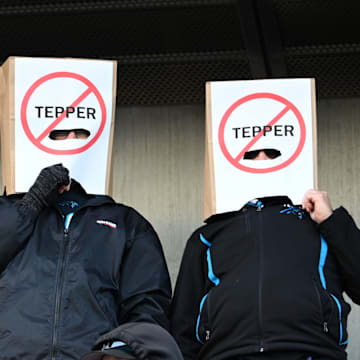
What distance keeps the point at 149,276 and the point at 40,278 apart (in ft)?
0.88

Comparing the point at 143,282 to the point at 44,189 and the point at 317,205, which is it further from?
the point at 317,205

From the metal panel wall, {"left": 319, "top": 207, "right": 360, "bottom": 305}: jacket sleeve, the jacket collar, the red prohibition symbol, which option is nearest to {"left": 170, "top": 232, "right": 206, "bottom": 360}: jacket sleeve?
the jacket collar

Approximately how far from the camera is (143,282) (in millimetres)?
1955

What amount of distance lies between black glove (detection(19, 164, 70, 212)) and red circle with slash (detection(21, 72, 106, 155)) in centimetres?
9

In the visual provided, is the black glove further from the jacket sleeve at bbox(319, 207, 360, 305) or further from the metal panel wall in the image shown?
the metal panel wall

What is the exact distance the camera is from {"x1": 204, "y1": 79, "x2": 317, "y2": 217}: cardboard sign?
2.03m

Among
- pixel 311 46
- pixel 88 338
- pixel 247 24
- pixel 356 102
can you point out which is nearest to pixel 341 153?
pixel 356 102

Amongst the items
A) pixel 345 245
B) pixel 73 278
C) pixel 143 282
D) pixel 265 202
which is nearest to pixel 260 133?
pixel 265 202

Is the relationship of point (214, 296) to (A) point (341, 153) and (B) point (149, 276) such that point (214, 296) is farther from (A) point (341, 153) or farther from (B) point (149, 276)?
(A) point (341, 153)

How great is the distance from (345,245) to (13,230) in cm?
78

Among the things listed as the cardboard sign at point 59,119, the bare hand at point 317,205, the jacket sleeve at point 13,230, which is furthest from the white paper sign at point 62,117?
the bare hand at point 317,205

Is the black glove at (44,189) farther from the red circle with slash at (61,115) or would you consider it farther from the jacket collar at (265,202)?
the jacket collar at (265,202)

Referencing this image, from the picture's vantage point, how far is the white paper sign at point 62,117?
2.06 meters

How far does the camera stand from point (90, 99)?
211cm
